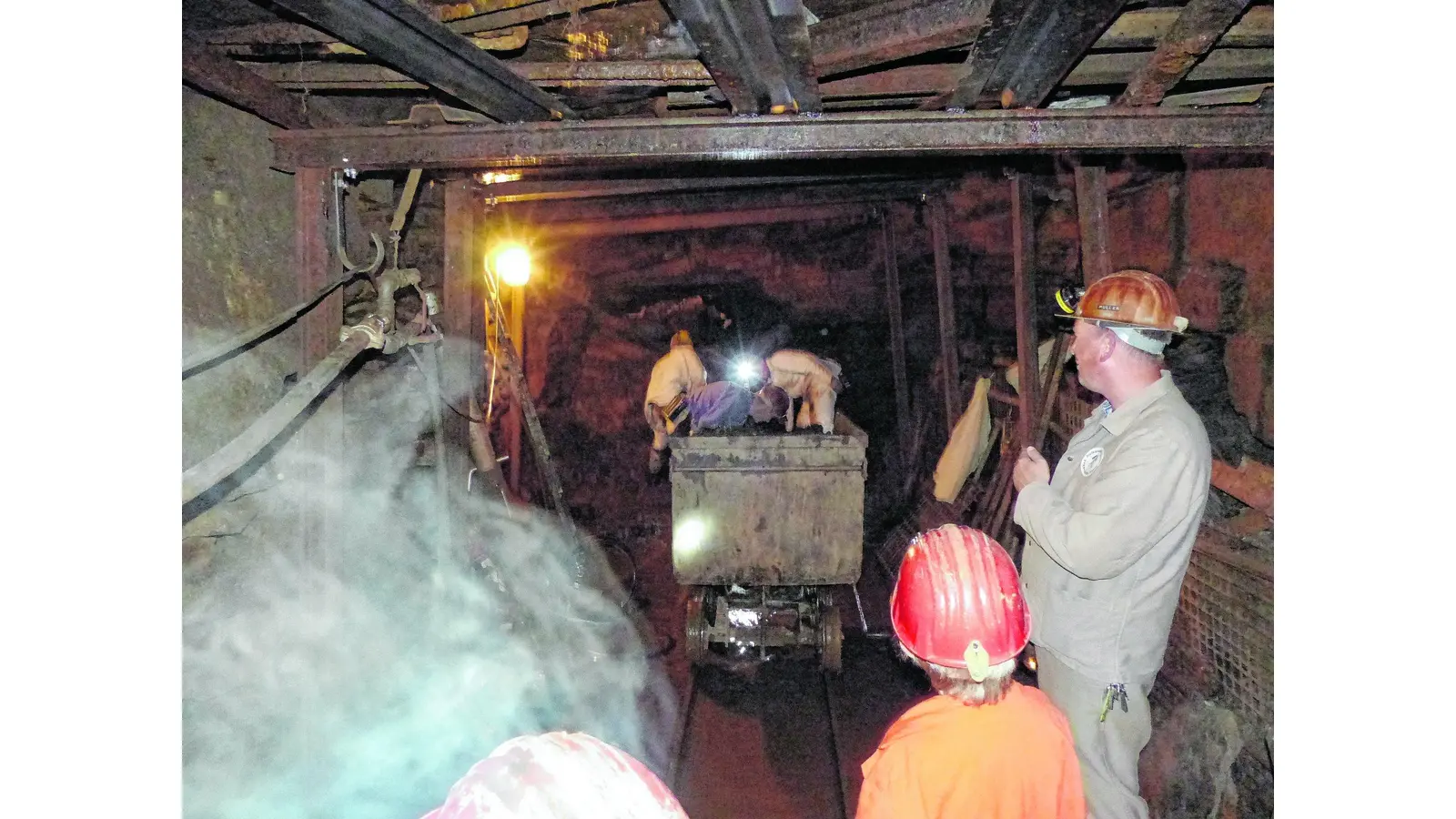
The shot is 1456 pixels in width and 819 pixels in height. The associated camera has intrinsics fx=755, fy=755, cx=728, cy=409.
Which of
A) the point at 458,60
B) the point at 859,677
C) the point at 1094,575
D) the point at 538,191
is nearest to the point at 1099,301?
the point at 1094,575

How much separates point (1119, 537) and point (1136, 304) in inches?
37.1

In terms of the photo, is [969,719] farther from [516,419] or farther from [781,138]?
[516,419]

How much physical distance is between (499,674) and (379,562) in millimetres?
1366

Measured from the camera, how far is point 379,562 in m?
4.12

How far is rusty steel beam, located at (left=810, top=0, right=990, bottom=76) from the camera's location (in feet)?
7.84

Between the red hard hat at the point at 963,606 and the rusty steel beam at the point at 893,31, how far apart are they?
63.5 inches

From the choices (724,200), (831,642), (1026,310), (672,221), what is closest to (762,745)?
(831,642)

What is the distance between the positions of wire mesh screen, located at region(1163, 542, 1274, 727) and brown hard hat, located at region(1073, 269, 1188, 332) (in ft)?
3.76

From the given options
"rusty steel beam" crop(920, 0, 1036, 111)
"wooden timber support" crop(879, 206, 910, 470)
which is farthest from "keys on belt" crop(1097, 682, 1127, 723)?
"wooden timber support" crop(879, 206, 910, 470)

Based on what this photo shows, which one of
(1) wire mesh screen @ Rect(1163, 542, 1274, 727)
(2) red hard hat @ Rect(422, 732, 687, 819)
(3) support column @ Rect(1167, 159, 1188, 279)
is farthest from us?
(3) support column @ Rect(1167, 159, 1188, 279)

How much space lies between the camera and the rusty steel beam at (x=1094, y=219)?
13.6 feet

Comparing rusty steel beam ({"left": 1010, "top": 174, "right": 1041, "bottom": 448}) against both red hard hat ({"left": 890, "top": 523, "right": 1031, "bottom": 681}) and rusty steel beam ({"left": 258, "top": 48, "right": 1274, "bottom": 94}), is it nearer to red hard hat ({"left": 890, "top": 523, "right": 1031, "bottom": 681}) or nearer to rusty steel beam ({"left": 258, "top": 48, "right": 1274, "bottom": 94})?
rusty steel beam ({"left": 258, "top": 48, "right": 1274, "bottom": 94})

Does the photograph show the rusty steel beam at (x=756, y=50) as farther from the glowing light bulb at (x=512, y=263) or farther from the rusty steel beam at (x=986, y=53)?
the glowing light bulb at (x=512, y=263)

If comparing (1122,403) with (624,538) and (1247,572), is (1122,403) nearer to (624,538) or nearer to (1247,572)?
(1247,572)
